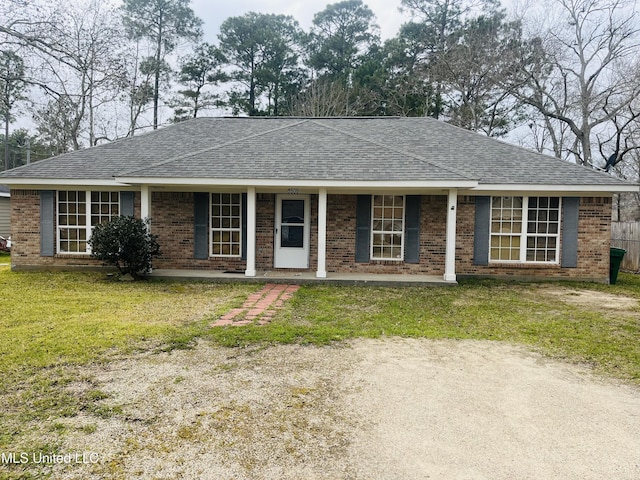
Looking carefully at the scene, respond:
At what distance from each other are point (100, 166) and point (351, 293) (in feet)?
25.5

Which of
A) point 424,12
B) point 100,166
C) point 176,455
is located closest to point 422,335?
point 176,455

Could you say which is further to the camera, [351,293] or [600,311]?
[351,293]

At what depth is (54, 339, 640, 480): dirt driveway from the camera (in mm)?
2703

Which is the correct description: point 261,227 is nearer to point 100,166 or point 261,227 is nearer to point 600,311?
point 100,166

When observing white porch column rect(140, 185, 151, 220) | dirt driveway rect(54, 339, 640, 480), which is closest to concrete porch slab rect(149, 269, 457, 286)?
white porch column rect(140, 185, 151, 220)

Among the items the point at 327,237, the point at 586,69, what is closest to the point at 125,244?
the point at 327,237

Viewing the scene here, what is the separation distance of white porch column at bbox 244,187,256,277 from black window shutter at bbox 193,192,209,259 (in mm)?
1675

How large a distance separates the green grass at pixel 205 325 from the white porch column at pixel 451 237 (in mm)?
405

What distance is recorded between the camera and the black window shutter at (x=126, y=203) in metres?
11.2

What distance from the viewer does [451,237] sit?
982 cm

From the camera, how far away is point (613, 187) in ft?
33.1

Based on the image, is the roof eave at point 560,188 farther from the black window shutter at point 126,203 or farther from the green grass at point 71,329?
the black window shutter at point 126,203

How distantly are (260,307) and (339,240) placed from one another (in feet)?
13.8

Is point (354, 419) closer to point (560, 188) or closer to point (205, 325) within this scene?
point (205, 325)
